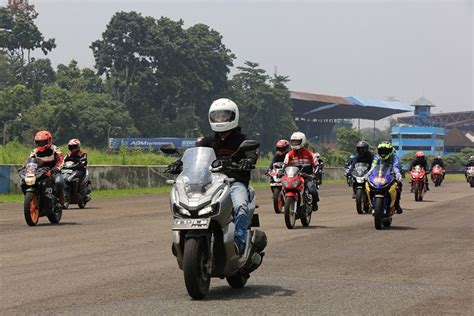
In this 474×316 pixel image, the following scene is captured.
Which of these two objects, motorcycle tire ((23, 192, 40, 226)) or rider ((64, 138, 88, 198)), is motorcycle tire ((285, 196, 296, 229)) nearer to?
motorcycle tire ((23, 192, 40, 226))

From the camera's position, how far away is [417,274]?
11039mm

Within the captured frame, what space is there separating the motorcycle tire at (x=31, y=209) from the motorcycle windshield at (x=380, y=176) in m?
6.69

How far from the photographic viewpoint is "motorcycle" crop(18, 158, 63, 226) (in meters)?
18.0

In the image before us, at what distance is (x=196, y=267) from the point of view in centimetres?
838

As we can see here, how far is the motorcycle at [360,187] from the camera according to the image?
2409 cm

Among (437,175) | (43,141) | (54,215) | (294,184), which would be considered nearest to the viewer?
(294,184)

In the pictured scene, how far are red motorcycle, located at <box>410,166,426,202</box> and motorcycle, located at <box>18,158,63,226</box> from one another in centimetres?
1745

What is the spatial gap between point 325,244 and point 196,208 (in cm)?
675

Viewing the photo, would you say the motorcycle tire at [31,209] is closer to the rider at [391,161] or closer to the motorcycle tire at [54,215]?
the motorcycle tire at [54,215]

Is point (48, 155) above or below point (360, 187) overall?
above

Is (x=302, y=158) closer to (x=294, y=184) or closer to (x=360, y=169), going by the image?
(x=294, y=184)

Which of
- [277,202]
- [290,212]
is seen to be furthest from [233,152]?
[277,202]

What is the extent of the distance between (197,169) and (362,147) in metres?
16.0

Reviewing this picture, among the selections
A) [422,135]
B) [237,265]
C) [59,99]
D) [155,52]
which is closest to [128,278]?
[237,265]
